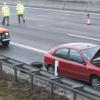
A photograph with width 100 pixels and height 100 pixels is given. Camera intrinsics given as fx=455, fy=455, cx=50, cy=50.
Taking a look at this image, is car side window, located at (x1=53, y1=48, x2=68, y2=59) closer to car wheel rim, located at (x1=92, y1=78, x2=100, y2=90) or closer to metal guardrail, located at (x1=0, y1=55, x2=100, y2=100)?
metal guardrail, located at (x1=0, y1=55, x2=100, y2=100)

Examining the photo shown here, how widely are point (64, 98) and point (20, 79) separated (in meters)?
2.91

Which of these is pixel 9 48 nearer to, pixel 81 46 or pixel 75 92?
pixel 81 46

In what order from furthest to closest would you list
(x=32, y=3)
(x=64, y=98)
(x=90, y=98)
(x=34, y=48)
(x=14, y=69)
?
1. (x=32, y=3)
2. (x=34, y=48)
3. (x=14, y=69)
4. (x=64, y=98)
5. (x=90, y=98)

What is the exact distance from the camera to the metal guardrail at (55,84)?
1233cm

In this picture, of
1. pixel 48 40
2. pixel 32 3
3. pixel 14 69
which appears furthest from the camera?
pixel 32 3

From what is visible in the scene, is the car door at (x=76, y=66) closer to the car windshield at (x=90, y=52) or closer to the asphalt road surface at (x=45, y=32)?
the car windshield at (x=90, y=52)

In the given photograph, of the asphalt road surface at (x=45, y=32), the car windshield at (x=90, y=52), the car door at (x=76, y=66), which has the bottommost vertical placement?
the asphalt road surface at (x=45, y=32)

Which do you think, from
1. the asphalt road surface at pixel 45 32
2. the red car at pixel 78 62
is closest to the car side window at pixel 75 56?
the red car at pixel 78 62

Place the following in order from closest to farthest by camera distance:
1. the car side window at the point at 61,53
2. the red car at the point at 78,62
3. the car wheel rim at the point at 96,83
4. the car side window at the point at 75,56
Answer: the car wheel rim at the point at 96,83 < the red car at the point at 78,62 < the car side window at the point at 75,56 < the car side window at the point at 61,53

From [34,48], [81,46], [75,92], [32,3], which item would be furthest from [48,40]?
[32,3]

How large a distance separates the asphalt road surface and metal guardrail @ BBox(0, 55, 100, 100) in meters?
5.07

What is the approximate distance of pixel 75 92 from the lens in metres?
12.4

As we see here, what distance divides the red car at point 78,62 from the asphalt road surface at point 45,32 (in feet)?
12.6

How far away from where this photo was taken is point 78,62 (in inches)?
623
